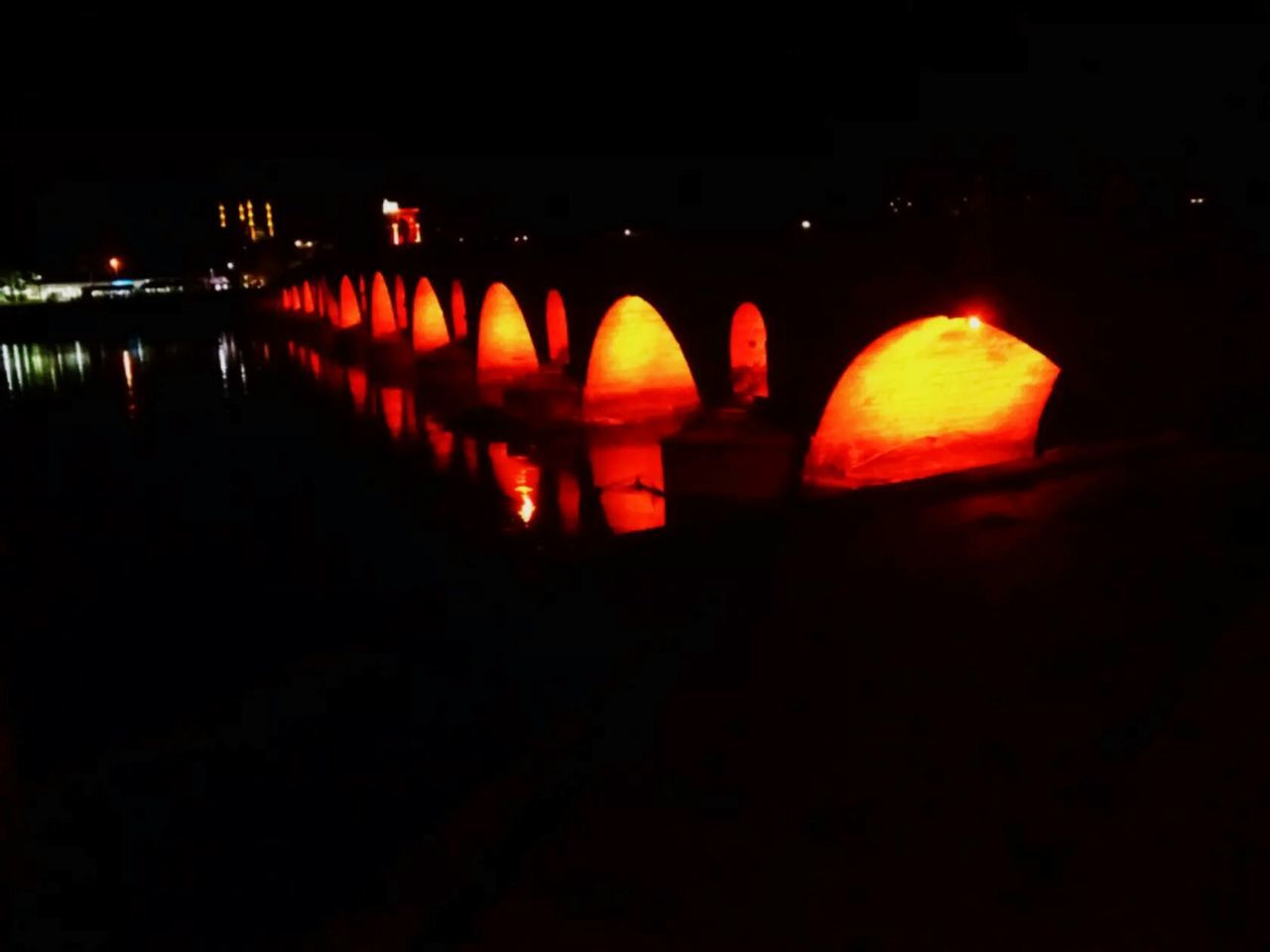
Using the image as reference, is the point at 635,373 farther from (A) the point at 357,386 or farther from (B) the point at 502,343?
(A) the point at 357,386

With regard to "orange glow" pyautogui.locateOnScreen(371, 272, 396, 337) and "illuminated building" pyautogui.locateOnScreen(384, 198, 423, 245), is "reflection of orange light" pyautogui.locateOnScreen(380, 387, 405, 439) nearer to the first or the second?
"orange glow" pyautogui.locateOnScreen(371, 272, 396, 337)

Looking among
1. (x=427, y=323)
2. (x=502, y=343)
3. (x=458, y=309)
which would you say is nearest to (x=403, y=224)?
(x=427, y=323)

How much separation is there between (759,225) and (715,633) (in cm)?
731

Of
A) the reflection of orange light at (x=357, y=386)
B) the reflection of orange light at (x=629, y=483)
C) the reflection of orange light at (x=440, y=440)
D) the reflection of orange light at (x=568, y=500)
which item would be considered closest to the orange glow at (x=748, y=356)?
the reflection of orange light at (x=629, y=483)

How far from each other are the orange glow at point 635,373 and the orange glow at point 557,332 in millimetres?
1491

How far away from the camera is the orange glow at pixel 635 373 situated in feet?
48.8

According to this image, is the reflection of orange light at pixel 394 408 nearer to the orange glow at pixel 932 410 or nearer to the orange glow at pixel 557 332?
the orange glow at pixel 557 332

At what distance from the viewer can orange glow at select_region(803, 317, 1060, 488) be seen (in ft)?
31.0

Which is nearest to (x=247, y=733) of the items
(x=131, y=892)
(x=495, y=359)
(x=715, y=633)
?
(x=131, y=892)

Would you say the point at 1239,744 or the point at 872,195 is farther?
the point at 872,195

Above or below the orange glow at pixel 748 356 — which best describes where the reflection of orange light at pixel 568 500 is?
below

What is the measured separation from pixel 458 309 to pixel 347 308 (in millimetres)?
13676

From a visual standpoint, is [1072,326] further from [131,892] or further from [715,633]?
[131,892]

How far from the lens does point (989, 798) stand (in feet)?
9.12
